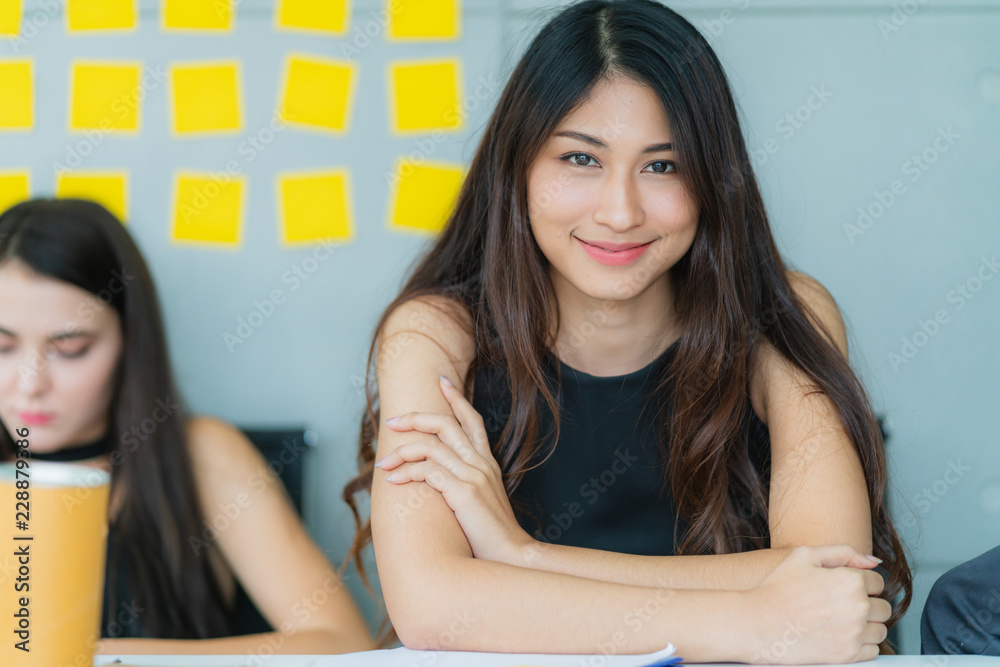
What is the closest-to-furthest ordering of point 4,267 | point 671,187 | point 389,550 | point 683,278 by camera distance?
1. point 389,550
2. point 671,187
3. point 683,278
4. point 4,267

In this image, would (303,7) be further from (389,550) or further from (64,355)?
(389,550)

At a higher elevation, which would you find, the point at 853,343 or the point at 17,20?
the point at 17,20

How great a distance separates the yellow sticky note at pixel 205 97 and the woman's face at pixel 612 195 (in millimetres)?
808

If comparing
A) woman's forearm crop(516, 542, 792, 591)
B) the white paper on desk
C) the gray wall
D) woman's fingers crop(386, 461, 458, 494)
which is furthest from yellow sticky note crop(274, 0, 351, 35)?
the white paper on desk

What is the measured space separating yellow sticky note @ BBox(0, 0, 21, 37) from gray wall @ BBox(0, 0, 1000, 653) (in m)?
0.04

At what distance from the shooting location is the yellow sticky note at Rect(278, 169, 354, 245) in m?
1.69

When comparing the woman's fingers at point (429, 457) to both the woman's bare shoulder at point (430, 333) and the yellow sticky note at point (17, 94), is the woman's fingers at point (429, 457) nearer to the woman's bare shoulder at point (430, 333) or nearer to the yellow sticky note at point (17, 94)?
the woman's bare shoulder at point (430, 333)

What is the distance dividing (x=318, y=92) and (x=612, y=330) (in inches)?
31.9

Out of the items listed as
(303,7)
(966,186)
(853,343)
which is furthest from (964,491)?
(303,7)

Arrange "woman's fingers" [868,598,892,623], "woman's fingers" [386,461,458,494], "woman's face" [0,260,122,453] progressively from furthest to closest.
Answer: "woman's face" [0,260,122,453] < "woman's fingers" [386,461,458,494] < "woman's fingers" [868,598,892,623]

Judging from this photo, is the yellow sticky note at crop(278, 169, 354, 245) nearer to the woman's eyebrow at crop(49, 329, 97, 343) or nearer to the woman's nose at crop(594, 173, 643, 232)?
the woman's eyebrow at crop(49, 329, 97, 343)

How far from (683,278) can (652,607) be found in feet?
1.96

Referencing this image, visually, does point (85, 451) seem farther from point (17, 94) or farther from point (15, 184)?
point (17, 94)

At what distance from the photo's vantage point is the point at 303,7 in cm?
167
